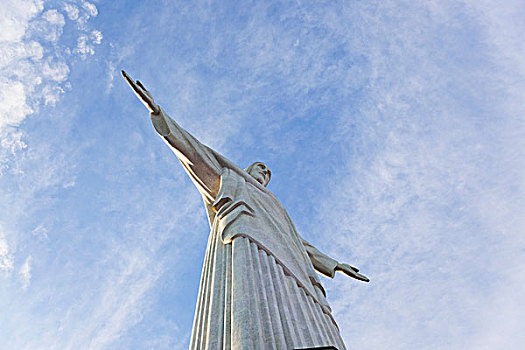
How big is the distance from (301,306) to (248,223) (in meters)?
1.52

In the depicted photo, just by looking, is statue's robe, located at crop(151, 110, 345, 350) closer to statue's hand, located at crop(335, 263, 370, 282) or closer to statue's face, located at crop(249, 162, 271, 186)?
statue's hand, located at crop(335, 263, 370, 282)

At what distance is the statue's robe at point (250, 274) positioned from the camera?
160 inches

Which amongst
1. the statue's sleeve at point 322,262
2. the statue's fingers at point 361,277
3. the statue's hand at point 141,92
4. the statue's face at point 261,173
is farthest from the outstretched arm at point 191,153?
the statue's fingers at point 361,277

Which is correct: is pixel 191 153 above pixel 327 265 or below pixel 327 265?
above

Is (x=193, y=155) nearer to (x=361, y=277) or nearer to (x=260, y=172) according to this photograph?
(x=260, y=172)

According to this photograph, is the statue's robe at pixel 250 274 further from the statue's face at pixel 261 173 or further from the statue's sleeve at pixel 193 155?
the statue's face at pixel 261 173

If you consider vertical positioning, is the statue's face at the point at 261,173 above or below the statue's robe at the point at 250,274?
above

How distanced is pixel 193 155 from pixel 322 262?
8.52ft

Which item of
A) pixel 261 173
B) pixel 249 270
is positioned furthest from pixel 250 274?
pixel 261 173

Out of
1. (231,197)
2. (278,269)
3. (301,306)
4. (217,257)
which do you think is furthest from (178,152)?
(301,306)

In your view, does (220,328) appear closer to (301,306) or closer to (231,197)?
(301,306)

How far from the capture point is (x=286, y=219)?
7613mm

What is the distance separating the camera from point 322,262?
26.1 feet

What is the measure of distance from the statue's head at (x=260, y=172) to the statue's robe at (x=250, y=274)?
61.7 inches
